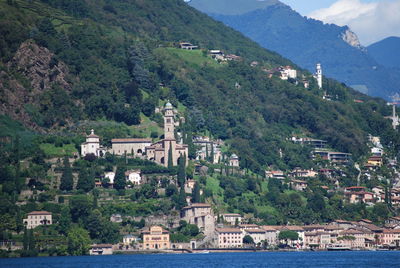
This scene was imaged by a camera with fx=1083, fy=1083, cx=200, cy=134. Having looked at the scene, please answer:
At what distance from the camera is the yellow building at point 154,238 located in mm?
135375

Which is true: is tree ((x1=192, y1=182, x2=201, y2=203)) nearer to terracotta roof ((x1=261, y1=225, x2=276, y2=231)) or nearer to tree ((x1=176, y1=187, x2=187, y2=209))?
tree ((x1=176, y1=187, x2=187, y2=209))

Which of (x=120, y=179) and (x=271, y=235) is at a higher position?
(x=120, y=179)

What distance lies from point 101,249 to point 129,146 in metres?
26.6

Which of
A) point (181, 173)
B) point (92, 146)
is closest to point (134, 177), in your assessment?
point (181, 173)

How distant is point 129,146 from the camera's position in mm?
155500

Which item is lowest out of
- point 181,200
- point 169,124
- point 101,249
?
point 101,249

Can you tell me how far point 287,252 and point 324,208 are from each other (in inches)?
609

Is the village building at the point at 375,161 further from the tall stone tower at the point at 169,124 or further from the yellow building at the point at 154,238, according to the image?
the yellow building at the point at 154,238

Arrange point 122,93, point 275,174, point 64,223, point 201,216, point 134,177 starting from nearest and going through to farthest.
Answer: point 64,223
point 201,216
point 134,177
point 275,174
point 122,93

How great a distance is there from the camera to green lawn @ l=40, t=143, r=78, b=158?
5794 inches

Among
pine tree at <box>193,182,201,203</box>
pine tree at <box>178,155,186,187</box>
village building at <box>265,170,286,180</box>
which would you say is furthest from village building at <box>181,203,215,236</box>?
village building at <box>265,170,286,180</box>

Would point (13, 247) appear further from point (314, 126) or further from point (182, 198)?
point (314, 126)

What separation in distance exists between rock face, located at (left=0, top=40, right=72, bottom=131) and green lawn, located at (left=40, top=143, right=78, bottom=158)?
24.6ft

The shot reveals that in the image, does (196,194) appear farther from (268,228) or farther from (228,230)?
(268,228)
